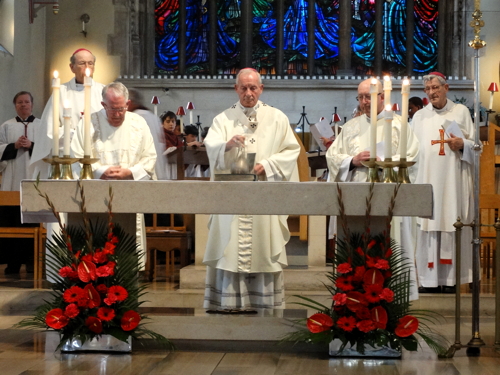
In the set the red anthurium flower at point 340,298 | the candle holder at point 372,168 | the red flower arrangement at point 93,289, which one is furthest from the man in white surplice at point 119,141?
the red anthurium flower at point 340,298

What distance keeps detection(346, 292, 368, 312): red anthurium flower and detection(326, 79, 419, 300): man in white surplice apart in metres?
1.30

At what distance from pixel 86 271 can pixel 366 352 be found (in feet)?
5.00

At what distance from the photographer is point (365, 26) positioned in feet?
48.9

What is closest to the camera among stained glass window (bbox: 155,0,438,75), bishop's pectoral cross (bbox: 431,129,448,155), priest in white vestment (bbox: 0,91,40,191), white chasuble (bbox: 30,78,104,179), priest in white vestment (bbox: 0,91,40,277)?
white chasuble (bbox: 30,78,104,179)

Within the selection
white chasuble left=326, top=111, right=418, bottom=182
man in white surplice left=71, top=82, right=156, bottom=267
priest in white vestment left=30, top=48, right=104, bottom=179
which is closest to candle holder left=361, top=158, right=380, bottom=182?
white chasuble left=326, top=111, right=418, bottom=182

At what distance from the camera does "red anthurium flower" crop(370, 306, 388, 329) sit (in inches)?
167

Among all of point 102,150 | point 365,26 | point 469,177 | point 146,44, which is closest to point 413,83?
point 365,26

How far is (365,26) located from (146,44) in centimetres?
393

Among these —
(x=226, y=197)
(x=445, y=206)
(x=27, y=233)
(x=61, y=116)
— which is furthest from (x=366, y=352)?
(x=27, y=233)

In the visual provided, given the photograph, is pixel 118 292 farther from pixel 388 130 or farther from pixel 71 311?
pixel 388 130

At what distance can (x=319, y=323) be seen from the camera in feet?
14.1

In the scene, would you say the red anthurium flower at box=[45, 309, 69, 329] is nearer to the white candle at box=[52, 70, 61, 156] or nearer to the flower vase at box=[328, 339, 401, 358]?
the white candle at box=[52, 70, 61, 156]

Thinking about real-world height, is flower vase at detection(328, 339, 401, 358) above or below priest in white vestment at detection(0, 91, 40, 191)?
below

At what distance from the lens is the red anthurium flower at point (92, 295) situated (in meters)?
4.32
